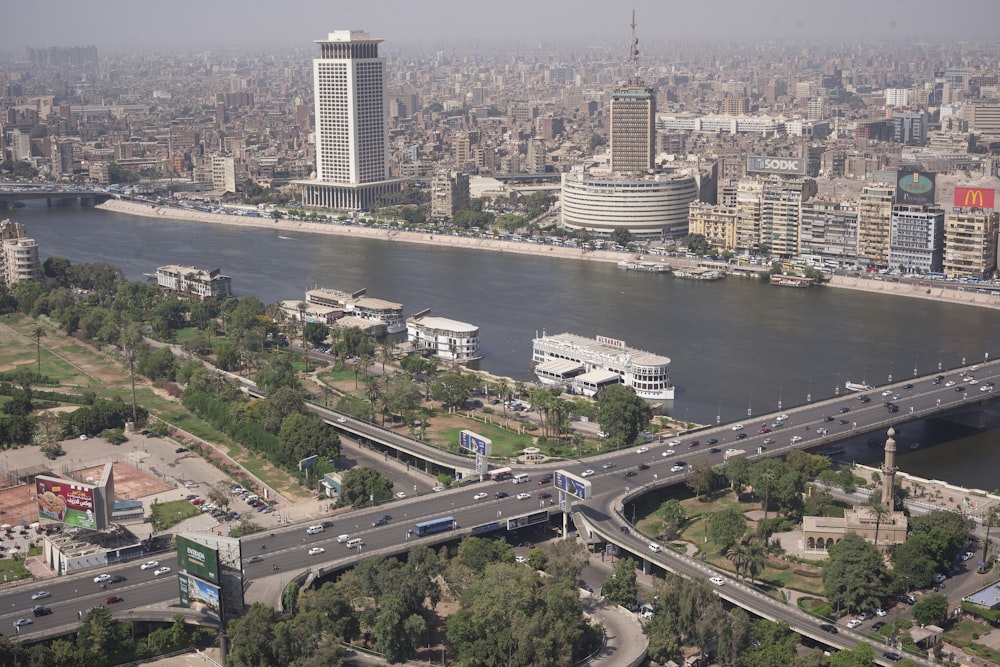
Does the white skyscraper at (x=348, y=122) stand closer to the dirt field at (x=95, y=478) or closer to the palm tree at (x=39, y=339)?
the palm tree at (x=39, y=339)

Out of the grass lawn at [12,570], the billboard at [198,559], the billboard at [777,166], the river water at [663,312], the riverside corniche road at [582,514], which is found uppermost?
the billboard at [777,166]

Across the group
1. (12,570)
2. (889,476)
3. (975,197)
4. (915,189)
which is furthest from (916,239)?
(12,570)

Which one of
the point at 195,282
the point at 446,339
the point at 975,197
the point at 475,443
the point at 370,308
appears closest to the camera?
the point at 475,443

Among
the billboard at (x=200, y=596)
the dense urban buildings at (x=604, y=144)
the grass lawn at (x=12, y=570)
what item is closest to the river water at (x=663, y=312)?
the dense urban buildings at (x=604, y=144)

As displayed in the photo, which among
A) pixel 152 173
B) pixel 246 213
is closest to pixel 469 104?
pixel 152 173

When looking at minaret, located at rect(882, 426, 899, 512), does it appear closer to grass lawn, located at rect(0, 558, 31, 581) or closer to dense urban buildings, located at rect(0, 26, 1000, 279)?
grass lawn, located at rect(0, 558, 31, 581)

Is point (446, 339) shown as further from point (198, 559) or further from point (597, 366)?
point (198, 559)

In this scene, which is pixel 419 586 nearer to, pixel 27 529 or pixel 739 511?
pixel 739 511
